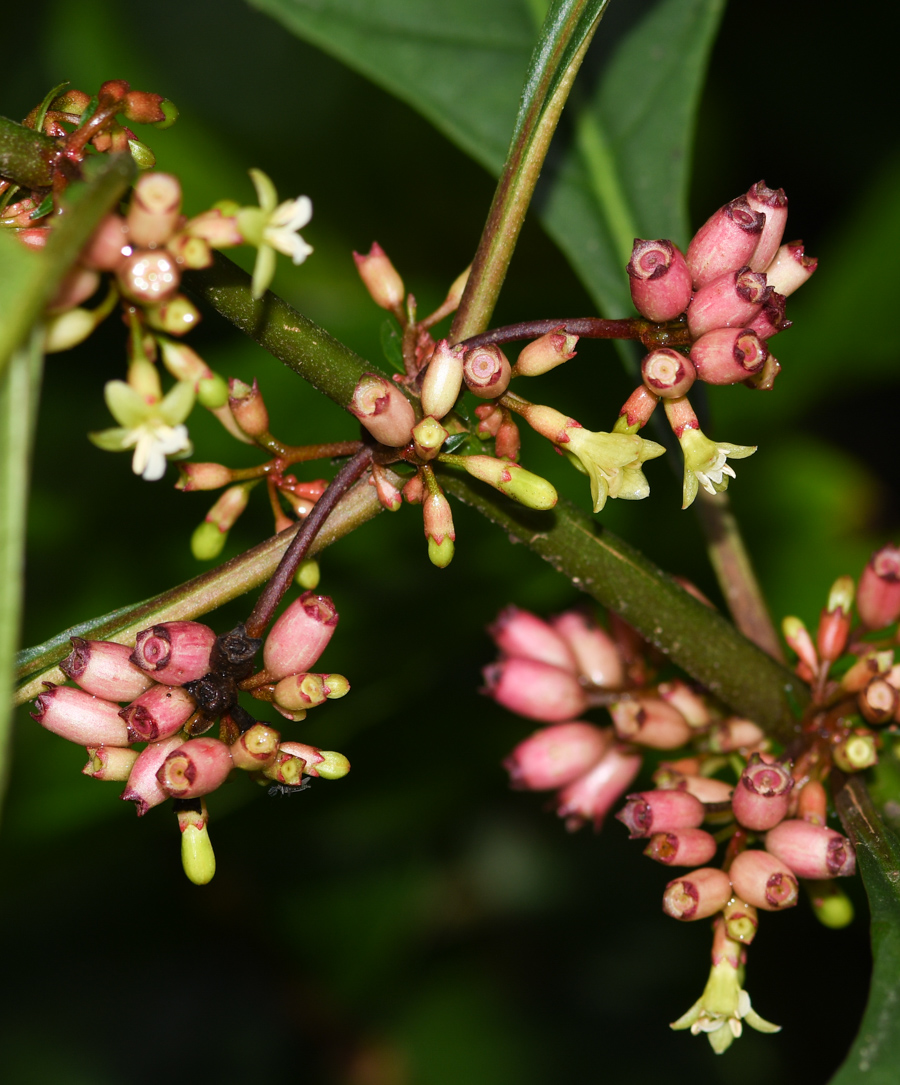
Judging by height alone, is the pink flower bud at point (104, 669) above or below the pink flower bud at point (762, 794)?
below

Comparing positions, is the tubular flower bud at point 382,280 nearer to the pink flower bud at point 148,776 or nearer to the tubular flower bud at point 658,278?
the tubular flower bud at point 658,278

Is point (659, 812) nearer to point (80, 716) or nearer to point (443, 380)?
point (443, 380)

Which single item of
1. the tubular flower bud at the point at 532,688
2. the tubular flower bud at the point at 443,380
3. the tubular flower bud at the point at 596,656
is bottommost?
the tubular flower bud at the point at 532,688

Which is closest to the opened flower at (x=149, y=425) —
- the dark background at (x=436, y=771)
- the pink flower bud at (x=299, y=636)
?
the pink flower bud at (x=299, y=636)

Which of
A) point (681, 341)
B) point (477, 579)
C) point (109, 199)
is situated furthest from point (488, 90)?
point (109, 199)

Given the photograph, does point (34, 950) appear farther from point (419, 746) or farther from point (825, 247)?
point (825, 247)

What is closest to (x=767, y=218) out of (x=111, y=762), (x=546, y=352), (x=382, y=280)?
(x=546, y=352)
